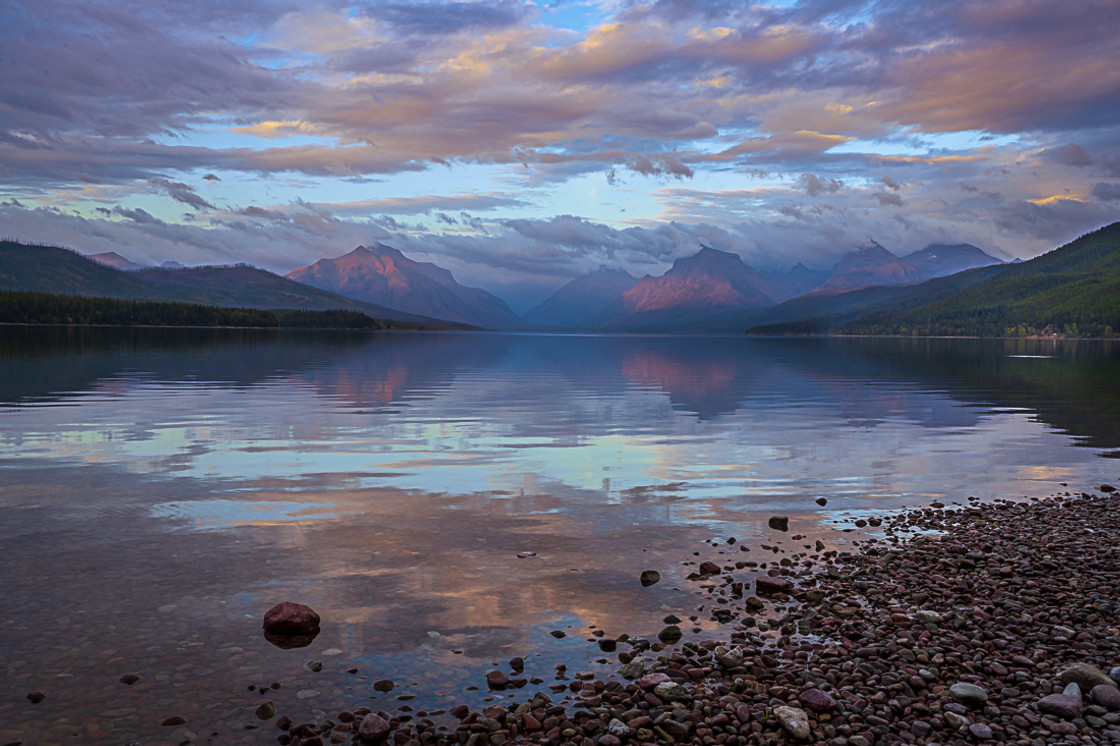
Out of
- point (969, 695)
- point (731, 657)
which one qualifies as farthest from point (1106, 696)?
point (731, 657)

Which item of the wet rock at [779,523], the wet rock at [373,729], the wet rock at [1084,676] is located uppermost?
the wet rock at [1084,676]

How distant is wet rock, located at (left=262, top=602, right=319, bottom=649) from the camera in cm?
1392

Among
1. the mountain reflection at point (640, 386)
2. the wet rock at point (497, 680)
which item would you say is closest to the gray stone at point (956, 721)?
the wet rock at point (497, 680)

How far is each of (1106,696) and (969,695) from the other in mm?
1943

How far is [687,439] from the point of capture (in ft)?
137

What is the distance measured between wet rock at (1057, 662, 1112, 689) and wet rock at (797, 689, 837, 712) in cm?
392

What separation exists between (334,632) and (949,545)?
52.4 feet

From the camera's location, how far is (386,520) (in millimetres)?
22828

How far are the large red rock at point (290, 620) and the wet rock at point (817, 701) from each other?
9.06m

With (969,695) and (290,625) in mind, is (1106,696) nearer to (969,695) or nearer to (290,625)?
(969,695)

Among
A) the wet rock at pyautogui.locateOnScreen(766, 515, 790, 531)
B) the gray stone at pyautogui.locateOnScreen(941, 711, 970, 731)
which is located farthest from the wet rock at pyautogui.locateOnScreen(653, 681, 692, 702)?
the wet rock at pyautogui.locateOnScreen(766, 515, 790, 531)

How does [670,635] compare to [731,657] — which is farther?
[670,635]

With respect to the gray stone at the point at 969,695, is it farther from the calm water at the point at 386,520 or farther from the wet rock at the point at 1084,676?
the calm water at the point at 386,520

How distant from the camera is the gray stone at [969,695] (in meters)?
11.4
